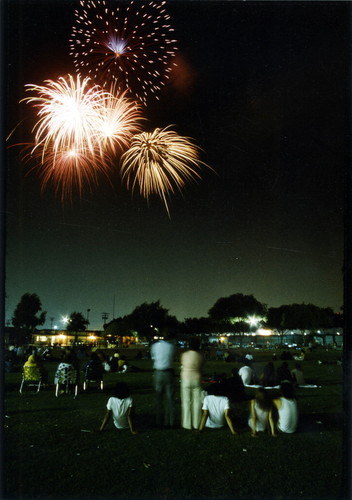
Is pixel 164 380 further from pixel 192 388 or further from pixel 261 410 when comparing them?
pixel 261 410

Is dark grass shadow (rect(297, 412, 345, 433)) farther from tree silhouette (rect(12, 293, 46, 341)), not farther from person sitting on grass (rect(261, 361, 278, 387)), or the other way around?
tree silhouette (rect(12, 293, 46, 341))

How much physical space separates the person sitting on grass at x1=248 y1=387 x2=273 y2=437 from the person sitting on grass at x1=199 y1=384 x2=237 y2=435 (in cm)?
52

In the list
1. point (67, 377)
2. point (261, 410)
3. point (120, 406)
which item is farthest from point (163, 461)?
point (67, 377)

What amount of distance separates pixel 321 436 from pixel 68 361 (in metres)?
8.54


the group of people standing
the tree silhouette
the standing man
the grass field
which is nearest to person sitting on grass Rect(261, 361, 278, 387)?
the grass field

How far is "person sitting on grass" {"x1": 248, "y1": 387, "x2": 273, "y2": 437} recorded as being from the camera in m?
→ 8.90

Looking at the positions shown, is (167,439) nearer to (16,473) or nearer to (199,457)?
(199,457)

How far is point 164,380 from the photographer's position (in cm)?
922

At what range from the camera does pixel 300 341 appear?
84.8 meters

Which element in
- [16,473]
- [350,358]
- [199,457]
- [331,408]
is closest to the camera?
[350,358]

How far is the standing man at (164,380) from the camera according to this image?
923 centimetres

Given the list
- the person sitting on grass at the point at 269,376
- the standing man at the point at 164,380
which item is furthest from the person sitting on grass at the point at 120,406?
the person sitting on grass at the point at 269,376

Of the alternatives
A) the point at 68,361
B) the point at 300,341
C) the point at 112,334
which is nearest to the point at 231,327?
the point at 300,341

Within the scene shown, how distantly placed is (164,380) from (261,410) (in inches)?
80.5
